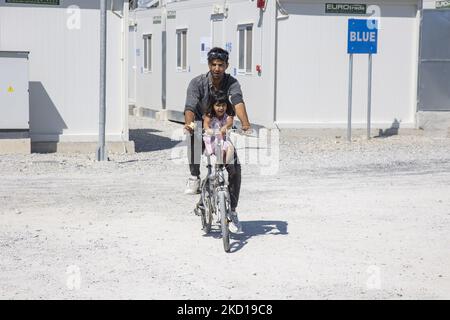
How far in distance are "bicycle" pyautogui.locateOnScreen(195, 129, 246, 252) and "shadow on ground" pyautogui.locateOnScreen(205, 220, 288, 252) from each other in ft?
0.61

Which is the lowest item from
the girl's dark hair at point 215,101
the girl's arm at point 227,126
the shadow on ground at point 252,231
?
the shadow on ground at point 252,231

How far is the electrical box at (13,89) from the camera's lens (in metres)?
→ 15.1

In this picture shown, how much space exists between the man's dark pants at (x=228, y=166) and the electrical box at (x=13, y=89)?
586 centimetres

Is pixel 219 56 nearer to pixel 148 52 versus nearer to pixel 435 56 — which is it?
pixel 435 56

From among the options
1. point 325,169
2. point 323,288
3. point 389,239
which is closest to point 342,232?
point 389,239

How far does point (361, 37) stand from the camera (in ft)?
59.0

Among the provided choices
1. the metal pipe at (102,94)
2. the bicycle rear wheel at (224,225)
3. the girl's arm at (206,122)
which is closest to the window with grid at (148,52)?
the metal pipe at (102,94)

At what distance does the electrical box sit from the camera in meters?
15.1

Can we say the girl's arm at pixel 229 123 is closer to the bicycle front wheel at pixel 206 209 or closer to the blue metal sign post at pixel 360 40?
the bicycle front wheel at pixel 206 209

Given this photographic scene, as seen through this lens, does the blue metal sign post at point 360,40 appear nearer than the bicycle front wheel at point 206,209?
No

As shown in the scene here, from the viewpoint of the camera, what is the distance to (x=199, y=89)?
8.72m

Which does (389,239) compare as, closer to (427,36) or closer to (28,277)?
(28,277)

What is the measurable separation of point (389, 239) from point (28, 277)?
3.45 m

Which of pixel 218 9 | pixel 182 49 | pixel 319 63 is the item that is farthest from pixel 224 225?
pixel 182 49
